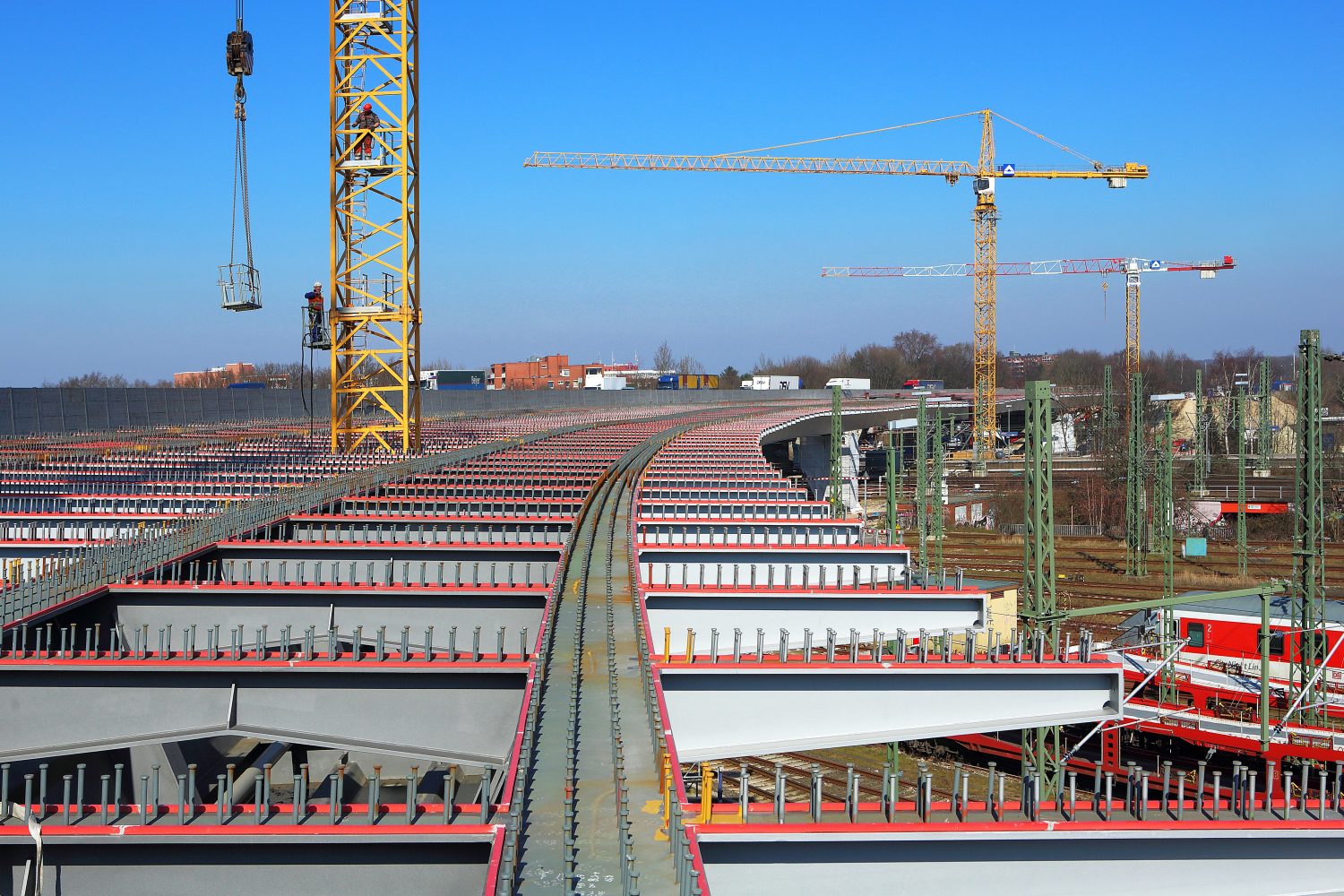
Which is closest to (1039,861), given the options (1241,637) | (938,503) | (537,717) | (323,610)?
(537,717)

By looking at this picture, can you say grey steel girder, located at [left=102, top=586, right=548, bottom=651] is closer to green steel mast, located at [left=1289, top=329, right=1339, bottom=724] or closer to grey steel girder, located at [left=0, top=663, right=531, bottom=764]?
grey steel girder, located at [left=0, top=663, right=531, bottom=764]

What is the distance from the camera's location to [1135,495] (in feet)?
144

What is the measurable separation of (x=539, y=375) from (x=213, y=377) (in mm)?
40046

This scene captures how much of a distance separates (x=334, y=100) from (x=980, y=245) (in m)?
77.3

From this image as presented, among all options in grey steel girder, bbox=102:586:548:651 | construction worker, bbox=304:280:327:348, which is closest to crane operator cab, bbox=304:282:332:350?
construction worker, bbox=304:280:327:348

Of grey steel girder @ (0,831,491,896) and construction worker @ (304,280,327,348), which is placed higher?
construction worker @ (304,280,327,348)

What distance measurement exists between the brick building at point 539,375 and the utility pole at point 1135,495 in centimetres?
10067

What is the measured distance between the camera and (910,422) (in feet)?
297

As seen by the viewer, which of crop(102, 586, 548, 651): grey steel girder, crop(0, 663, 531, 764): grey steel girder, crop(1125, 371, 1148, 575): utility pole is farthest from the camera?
crop(1125, 371, 1148, 575): utility pole

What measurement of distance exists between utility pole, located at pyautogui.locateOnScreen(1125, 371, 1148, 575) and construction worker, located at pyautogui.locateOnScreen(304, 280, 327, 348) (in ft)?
89.3

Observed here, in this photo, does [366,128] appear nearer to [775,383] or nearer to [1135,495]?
[1135,495]

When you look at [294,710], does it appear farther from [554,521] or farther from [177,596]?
[554,521]

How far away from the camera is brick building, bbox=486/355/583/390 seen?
146 metres

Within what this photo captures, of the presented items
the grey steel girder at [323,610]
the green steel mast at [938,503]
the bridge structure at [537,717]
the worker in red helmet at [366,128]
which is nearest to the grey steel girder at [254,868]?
the bridge structure at [537,717]
